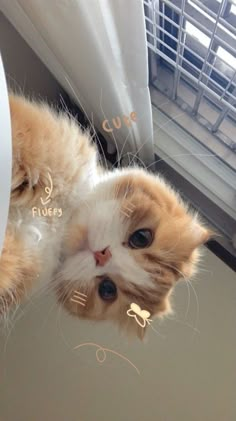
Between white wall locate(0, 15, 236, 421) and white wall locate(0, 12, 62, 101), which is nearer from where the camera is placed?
white wall locate(0, 15, 236, 421)

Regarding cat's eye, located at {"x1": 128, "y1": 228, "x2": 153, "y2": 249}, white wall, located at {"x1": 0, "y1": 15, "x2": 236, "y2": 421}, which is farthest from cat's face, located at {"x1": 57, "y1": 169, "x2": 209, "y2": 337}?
white wall, located at {"x1": 0, "y1": 15, "x2": 236, "y2": 421}

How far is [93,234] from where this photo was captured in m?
0.79

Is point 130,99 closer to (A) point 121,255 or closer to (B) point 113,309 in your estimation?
(A) point 121,255

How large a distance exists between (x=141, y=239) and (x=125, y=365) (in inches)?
12.5

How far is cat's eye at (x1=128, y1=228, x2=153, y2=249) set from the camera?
0.79 m

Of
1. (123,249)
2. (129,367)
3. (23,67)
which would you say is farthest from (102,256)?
(23,67)

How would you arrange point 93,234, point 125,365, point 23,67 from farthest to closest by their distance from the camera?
point 23,67
point 125,365
point 93,234

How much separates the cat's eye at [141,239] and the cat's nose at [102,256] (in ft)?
0.15

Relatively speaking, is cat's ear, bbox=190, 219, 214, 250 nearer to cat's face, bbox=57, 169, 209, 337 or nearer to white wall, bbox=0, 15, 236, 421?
cat's face, bbox=57, 169, 209, 337

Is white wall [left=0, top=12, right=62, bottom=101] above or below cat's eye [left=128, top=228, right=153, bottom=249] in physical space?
above

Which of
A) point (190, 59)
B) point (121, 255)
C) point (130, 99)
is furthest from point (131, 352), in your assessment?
point (190, 59)

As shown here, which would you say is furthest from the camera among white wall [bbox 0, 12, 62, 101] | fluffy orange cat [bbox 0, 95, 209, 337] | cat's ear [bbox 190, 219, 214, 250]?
white wall [bbox 0, 12, 62, 101]

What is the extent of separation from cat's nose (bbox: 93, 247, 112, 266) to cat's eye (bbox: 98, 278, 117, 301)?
4cm

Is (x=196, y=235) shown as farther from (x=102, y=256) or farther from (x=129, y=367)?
(x=129, y=367)
